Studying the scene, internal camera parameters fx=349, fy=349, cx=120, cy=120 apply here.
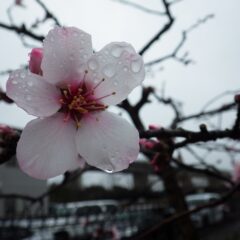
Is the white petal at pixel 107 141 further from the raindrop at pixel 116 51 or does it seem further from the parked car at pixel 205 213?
the parked car at pixel 205 213

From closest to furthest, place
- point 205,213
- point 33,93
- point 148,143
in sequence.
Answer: point 33,93 → point 148,143 → point 205,213

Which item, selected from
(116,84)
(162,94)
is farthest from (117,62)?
(162,94)

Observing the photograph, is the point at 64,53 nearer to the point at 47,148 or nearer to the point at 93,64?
the point at 93,64

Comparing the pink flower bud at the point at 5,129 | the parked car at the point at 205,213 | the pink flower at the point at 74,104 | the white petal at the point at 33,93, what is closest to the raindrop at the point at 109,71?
the pink flower at the point at 74,104

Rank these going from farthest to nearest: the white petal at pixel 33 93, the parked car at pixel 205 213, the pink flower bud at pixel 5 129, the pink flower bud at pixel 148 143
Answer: the parked car at pixel 205 213 → the pink flower bud at pixel 148 143 → the pink flower bud at pixel 5 129 → the white petal at pixel 33 93

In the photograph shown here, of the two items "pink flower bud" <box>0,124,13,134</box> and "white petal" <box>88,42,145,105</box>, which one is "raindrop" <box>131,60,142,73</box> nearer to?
"white petal" <box>88,42,145,105</box>

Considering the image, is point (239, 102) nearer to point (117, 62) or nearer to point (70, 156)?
point (117, 62)

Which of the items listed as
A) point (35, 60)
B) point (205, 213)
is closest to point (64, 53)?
point (35, 60)
